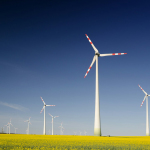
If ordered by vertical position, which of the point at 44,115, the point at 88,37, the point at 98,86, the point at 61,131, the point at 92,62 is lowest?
the point at 61,131

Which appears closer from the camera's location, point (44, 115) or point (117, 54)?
point (117, 54)

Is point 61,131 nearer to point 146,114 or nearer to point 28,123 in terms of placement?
point 28,123

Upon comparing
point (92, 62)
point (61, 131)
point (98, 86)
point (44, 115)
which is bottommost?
point (61, 131)

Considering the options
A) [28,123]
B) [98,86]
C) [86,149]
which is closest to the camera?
[86,149]

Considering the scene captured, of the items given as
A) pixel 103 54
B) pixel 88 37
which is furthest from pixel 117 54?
pixel 88 37

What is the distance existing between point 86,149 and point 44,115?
108 m

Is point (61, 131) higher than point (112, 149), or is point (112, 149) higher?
point (112, 149)

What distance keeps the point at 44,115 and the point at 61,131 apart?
62486 mm

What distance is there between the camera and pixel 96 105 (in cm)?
6391

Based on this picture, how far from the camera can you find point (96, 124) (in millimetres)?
61656

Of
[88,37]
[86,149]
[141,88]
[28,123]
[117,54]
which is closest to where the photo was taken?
→ [86,149]

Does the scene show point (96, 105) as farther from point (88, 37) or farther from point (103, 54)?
point (88, 37)

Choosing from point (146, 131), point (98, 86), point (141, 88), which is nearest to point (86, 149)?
point (98, 86)

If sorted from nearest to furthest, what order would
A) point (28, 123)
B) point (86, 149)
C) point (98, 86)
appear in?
point (86, 149) → point (98, 86) → point (28, 123)
